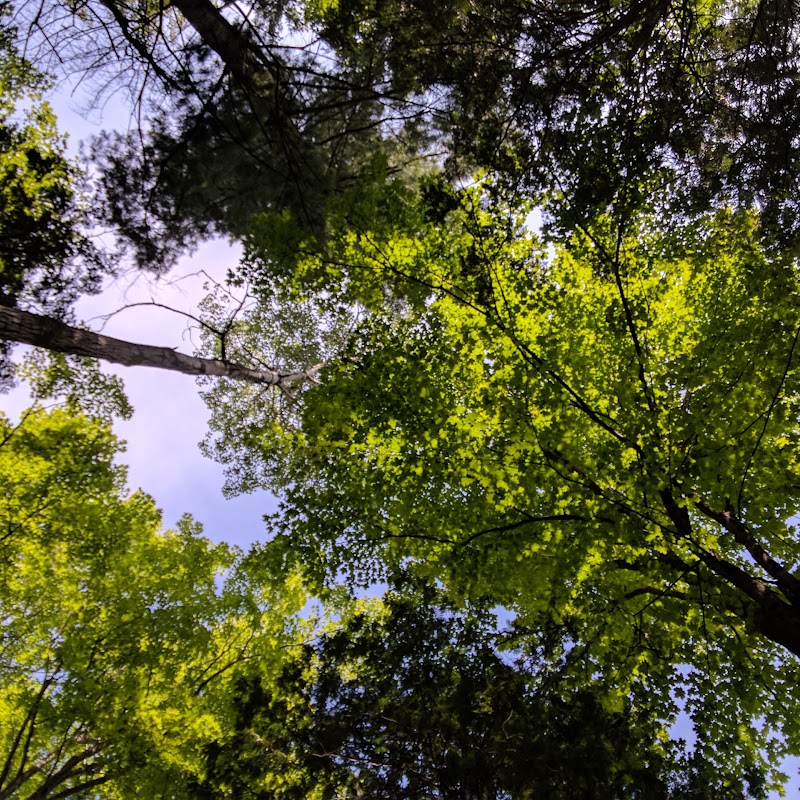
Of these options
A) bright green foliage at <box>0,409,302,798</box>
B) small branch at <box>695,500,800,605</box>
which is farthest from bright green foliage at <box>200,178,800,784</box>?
bright green foliage at <box>0,409,302,798</box>

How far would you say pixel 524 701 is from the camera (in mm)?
5301

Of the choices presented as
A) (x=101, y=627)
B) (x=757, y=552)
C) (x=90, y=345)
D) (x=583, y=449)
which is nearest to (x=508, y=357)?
(x=583, y=449)

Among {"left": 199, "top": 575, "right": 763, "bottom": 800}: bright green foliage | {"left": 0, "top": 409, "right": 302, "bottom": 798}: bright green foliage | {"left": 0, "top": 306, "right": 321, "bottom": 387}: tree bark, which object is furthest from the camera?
{"left": 0, "top": 409, "right": 302, "bottom": 798}: bright green foliage

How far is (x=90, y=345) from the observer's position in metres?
6.08

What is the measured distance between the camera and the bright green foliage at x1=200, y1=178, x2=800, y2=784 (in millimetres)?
4883

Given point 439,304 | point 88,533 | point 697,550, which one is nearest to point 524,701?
point 697,550

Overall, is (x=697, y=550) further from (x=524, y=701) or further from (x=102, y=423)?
(x=102, y=423)

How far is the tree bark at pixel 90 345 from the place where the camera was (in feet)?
17.7

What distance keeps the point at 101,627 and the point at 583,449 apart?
31.3 feet

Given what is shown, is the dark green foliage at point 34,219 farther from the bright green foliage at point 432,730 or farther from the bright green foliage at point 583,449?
the bright green foliage at point 432,730

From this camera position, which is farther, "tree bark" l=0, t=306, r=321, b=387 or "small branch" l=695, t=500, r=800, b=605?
"tree bark" l=0, t=306, r=321, b=387

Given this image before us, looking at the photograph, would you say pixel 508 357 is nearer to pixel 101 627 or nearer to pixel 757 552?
pixel 757 552

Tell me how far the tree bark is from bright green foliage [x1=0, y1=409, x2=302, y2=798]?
3.74 metres

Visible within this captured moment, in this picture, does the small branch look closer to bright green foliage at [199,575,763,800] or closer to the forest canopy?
the forest canopy
